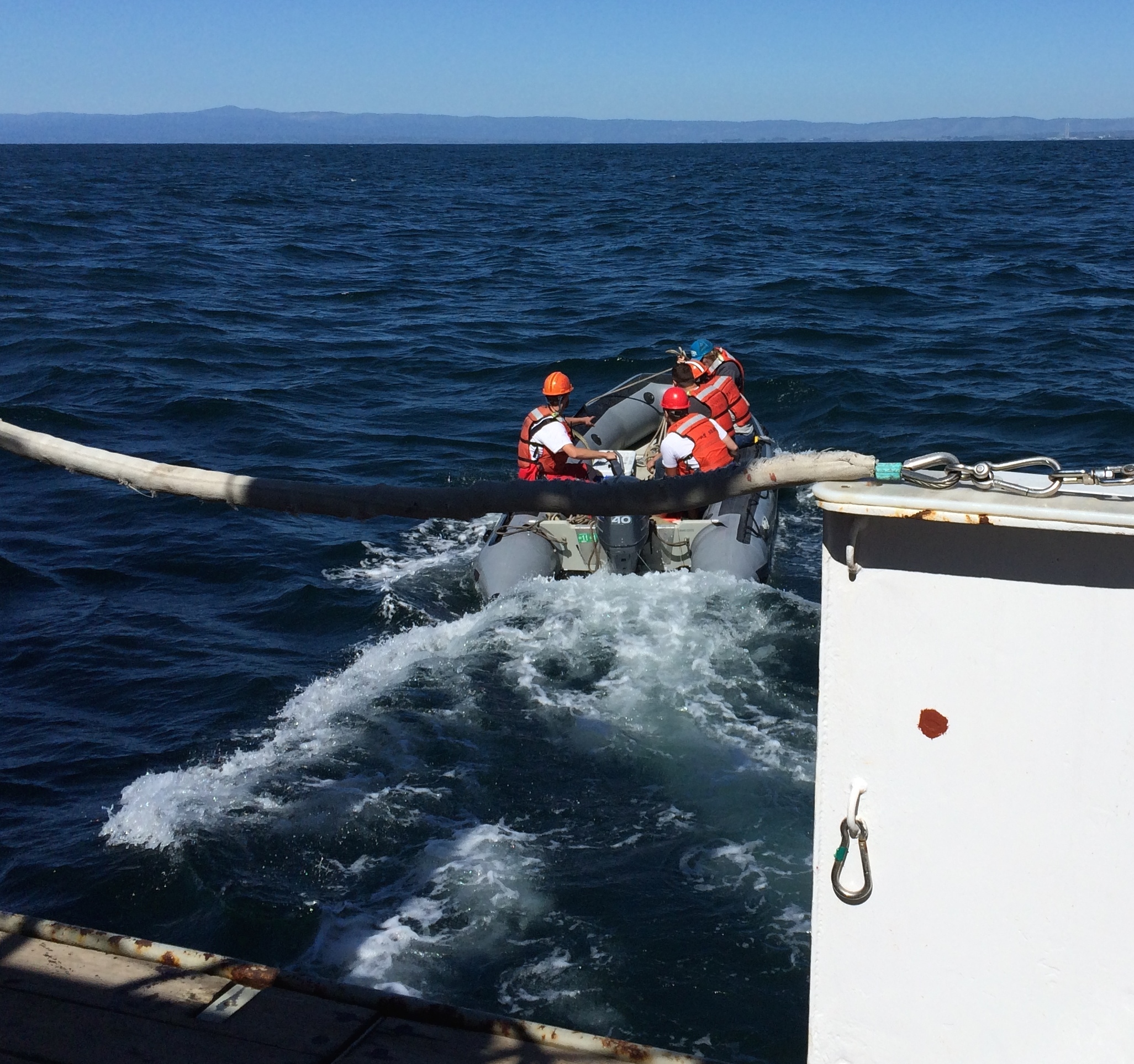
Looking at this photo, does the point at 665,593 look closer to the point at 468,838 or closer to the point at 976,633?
the point at 468,838

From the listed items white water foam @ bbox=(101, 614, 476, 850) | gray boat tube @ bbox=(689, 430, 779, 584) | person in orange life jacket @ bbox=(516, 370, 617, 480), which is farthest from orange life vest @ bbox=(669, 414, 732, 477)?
white water foam @ bbox=(101, 614, 476, 850)

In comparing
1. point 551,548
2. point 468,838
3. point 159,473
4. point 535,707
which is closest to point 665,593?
point 551,548

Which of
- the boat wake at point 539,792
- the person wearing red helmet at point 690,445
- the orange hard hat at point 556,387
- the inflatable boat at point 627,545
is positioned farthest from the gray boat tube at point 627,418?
the boat wake at point 539,792

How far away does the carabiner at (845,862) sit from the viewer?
1.91 meters

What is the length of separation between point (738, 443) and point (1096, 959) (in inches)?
330

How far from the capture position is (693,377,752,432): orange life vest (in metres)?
9.59

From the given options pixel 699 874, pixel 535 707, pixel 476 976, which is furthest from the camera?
pixel 535 707

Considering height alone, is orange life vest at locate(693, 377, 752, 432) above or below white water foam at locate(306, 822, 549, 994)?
above

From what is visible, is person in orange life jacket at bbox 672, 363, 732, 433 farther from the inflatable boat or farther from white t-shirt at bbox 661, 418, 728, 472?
white t-shirt at bbox 661, 418, 728, 472

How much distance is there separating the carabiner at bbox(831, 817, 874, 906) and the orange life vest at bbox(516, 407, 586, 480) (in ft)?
20.5

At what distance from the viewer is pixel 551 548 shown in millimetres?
8016

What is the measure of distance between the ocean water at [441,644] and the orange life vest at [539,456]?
1.00 m

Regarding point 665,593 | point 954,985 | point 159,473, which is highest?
point 159,473

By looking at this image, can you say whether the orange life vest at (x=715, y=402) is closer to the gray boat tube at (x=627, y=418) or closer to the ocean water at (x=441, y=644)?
the gray boat tube at (x=627, y=418)
